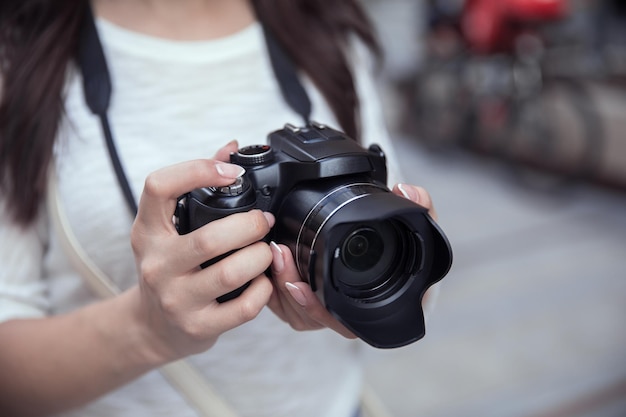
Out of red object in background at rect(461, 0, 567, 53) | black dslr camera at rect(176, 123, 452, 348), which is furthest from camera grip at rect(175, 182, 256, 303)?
red object in background at rect(461, 0, 567, 53)

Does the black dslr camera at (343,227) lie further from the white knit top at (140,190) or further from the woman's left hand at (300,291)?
the white knit top at (140,190)

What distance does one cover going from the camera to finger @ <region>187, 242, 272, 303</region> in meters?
0.48

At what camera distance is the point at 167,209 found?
488mm

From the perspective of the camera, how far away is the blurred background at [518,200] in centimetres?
177

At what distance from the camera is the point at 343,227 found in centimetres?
49

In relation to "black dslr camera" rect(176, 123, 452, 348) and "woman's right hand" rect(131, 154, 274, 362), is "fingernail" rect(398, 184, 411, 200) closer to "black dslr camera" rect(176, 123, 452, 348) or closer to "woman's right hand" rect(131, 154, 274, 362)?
"black dslr camera" rect(176, 123, 452, 348)

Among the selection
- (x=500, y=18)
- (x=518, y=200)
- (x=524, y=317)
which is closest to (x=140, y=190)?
(x=524, y=317)

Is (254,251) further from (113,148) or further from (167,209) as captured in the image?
(113,148)

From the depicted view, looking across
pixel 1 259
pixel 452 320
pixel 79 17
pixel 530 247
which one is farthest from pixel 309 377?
pixel 530 247

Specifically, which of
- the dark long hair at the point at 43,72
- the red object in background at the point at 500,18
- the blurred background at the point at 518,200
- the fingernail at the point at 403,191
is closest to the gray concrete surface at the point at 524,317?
the blurred background at the point at 518,200

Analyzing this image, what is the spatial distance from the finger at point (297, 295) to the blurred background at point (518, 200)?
83 centimetres

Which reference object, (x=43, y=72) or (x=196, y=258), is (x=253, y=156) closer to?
(x=196, y=258)

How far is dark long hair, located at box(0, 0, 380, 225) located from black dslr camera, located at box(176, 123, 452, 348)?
0.20 meters

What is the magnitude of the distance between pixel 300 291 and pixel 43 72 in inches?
14.9
